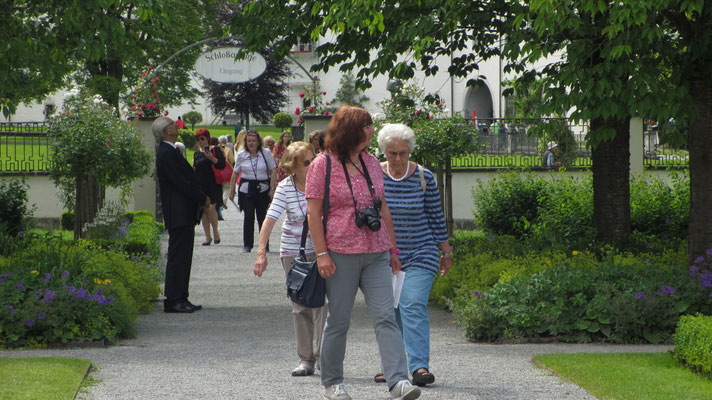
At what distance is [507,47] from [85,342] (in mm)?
4651

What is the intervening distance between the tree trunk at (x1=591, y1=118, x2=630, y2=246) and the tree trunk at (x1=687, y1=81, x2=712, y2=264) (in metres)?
2.43

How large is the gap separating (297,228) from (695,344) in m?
2.68

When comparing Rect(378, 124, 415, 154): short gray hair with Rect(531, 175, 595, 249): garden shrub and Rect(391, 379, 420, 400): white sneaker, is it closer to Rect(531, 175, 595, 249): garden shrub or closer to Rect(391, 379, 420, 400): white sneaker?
Rect(391, 379, 420, 400): white sneaker

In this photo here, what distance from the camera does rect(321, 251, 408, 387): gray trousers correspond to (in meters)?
5.57

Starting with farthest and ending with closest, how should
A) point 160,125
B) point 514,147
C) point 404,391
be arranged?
point 514,147 → point 160,125 → point 404,391

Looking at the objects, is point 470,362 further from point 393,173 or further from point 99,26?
point 99,26

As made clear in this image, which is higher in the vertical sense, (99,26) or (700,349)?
(99,26)

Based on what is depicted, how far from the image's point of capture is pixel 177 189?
376 inches

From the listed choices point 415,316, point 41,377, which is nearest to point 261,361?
point 415,316

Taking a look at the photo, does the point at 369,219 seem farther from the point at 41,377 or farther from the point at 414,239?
the point at 41,377

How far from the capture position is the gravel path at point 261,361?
6000mm

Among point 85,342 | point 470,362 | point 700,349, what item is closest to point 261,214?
point 85,342

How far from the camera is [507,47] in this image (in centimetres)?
948

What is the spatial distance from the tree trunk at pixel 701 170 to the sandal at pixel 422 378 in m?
3.95
